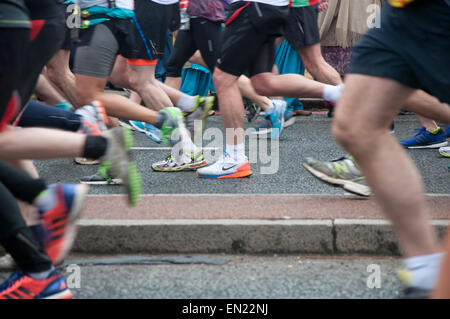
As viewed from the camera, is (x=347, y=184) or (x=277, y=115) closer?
(x=347, y=184)

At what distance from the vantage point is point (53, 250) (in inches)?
108

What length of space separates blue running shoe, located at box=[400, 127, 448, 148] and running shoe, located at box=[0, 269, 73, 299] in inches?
169

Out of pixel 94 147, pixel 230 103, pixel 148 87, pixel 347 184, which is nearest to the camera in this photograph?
pixel 94 147

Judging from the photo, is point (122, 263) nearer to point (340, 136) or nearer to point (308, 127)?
point (340, 136)

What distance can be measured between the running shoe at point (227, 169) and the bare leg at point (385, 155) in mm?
2644

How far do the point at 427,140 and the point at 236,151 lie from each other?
2156 millimetres

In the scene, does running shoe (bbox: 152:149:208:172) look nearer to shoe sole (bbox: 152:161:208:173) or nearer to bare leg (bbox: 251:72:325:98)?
shoe sole (bbox: 152:161:208:173)

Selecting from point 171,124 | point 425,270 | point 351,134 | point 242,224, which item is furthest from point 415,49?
point 171,124

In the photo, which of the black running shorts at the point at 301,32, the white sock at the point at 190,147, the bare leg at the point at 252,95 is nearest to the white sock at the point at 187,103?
the white sock at the point at 190,147

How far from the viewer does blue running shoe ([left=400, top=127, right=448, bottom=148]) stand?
605cm

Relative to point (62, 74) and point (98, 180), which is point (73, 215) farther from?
point (62, 74)

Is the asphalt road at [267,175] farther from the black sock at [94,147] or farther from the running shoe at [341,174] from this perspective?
the black sock at [94,147]

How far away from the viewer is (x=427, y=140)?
607 cm
